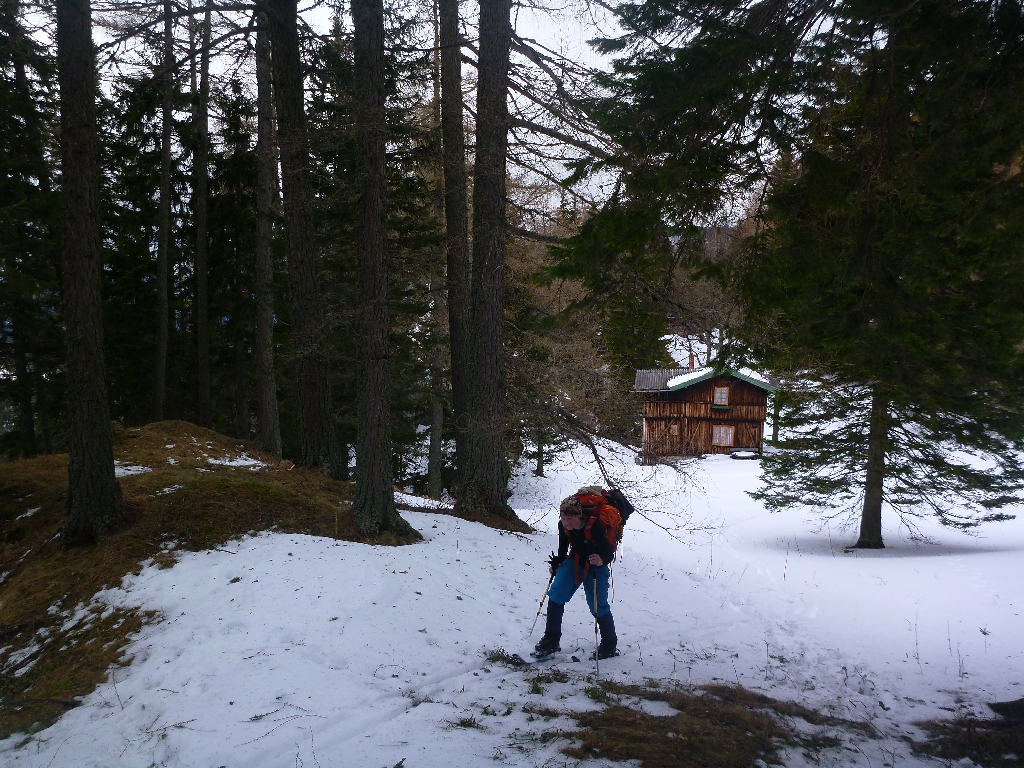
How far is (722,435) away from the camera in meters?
35.9

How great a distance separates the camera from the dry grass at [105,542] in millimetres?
5235

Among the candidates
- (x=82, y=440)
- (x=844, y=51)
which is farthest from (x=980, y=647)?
(x=82, y=440)

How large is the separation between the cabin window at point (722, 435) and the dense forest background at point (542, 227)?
619 inches

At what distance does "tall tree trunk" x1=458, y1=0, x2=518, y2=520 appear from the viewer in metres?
9.56

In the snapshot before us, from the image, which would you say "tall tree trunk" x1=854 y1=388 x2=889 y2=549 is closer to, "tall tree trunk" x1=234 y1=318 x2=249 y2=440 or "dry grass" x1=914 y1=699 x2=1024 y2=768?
"dry grass" x1=914 y1=699 x2=1024 y2=768

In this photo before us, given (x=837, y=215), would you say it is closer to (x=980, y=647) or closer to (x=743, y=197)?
(x=743, y=197)

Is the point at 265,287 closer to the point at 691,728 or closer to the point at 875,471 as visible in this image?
the point at 691,728

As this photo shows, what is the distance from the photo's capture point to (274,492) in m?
9.00

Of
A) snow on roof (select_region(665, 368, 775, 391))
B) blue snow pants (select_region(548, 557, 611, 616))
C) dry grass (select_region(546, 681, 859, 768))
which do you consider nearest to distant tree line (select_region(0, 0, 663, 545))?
blue snow pants (select_region(548, 557, 611, 616))

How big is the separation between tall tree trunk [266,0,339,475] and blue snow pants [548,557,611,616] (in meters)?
6.31

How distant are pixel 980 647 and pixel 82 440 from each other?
10696 mm

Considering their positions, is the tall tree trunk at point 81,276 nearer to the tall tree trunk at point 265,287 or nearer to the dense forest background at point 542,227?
the dense forest background at point 542,227

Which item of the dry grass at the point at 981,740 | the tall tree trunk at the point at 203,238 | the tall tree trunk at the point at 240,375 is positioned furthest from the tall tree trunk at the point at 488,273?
the tall tree trunk at the point at 240,375

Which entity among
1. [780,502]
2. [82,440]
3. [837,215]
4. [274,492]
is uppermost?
[837,215]
